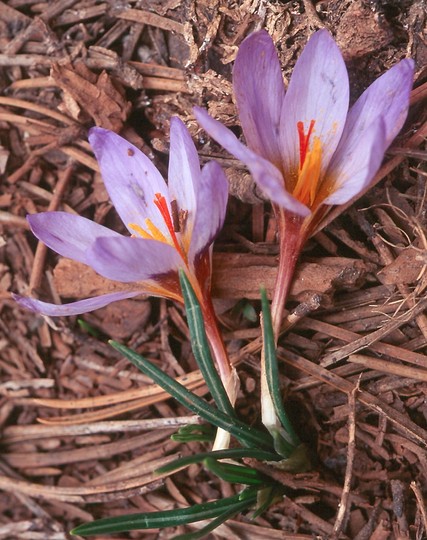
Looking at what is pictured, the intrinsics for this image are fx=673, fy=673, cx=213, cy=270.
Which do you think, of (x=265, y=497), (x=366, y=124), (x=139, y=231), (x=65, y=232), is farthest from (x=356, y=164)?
(x=265, y=497)

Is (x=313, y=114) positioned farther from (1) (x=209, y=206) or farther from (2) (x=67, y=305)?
(2) (x=67, y=305)

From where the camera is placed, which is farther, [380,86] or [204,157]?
[204,157]

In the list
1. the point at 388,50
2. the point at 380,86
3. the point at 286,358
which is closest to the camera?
the point at 380,86

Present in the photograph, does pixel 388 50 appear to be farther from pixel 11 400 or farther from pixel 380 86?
pixel 11 400

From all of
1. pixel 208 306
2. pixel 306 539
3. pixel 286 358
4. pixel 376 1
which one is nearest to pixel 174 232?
pixel 208 306

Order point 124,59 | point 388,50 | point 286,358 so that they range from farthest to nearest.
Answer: point 124,59, point 286,358, point 388,50

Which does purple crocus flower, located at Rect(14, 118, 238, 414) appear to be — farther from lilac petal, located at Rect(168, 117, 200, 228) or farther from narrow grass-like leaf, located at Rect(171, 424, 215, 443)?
narrow grass-like leaf, located at Rect(171, 424, 215, 443)

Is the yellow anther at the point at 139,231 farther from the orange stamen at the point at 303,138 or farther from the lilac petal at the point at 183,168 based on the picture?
the orange stamen at the point at 303,138

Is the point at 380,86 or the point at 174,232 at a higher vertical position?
the point at 380,86
